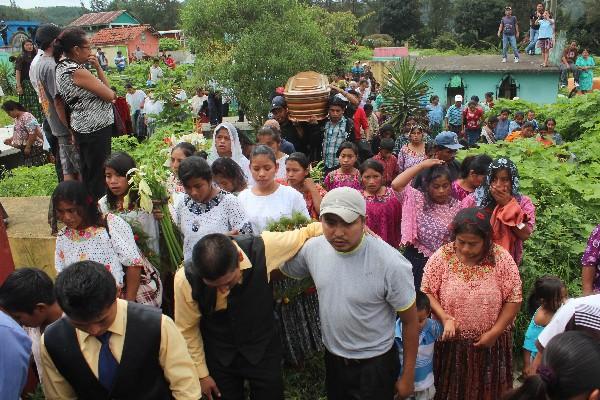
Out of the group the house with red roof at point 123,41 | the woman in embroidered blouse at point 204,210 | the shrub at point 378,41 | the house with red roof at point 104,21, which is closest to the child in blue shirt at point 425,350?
the woman in embroidered blouse at point 204,210

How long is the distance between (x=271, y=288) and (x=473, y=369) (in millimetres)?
1551

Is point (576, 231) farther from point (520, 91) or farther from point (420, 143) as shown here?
point (520, 91)

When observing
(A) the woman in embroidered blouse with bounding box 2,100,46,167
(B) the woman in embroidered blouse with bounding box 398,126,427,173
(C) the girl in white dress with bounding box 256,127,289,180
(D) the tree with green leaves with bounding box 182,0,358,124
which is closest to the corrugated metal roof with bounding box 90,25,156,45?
(D) the tree with green leaves with bounding box 182,0,358,124

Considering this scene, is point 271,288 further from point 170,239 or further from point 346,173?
point 346,173

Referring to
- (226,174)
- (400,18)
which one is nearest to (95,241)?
(226,174)

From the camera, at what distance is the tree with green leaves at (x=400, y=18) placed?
48.2 m

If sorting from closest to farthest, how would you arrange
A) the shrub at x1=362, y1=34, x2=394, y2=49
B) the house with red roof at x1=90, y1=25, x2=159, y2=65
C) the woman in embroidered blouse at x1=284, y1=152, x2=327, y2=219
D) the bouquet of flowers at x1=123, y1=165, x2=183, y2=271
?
the bouquet of flowers at x1=123, y1=165, x2=183, y2=271, the woman in embroidered blouse at x1=284, y1=152, x2=327, y2=219, the house with red roof at x1=90, y1=25, x2=159, y2=65, the shrub at x1=362, y1=34, x2=394, y2=49

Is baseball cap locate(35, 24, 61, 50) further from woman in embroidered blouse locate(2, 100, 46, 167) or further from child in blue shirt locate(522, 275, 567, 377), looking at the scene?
woman in embroidered blouse locate(2, 100, 46, 167)

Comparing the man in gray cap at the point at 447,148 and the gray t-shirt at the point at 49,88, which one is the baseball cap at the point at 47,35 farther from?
the man in gray cap at the point at 447,148

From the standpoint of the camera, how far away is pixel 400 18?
48531 mm

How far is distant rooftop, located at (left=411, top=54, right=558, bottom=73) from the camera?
1986cm

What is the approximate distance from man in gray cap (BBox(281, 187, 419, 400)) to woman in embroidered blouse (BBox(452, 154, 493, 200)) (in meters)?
2.13

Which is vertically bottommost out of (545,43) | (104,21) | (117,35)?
(545,43)

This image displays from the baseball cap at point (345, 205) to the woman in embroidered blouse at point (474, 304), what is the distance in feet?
3.17
